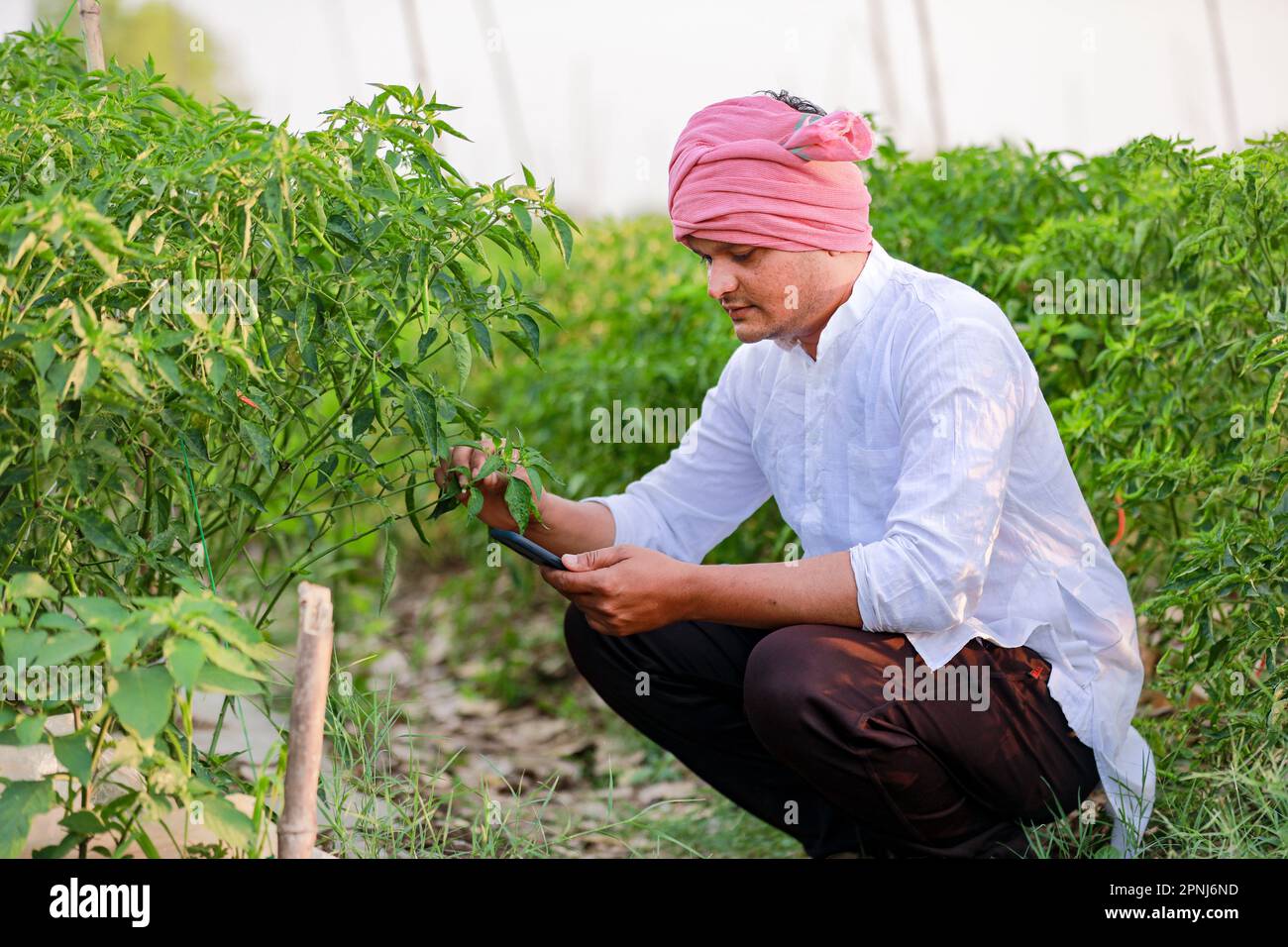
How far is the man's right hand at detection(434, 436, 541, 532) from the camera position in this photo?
2.23 m

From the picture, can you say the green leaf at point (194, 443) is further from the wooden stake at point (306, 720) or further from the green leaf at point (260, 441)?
the wooden stake at point (306, 720)

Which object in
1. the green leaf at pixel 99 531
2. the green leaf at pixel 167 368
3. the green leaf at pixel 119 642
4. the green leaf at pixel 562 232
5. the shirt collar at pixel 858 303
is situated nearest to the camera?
the green leaf at pixel 119 642

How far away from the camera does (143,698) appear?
1.47m

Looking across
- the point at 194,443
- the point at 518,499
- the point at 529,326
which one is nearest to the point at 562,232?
the point at 529,326

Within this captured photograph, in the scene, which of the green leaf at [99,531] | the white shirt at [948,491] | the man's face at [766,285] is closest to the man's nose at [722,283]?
the man's face at [766,285]

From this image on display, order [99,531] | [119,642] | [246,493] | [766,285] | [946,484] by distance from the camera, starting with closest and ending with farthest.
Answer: [119,642] < [99,531] < [246,493] < [946,484] < [766,285]

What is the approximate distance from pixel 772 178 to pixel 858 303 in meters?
0.27

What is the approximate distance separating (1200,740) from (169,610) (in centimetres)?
186

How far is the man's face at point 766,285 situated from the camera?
2266 millimetres

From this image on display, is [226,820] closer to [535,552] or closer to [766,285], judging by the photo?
[535,552]

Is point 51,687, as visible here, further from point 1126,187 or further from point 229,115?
point 1126,187

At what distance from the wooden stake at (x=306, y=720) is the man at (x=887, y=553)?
0.64 m

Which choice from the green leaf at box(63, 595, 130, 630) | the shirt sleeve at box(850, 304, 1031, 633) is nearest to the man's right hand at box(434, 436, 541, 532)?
the shirt sleeve at box(850, 304, 1031, 633)
